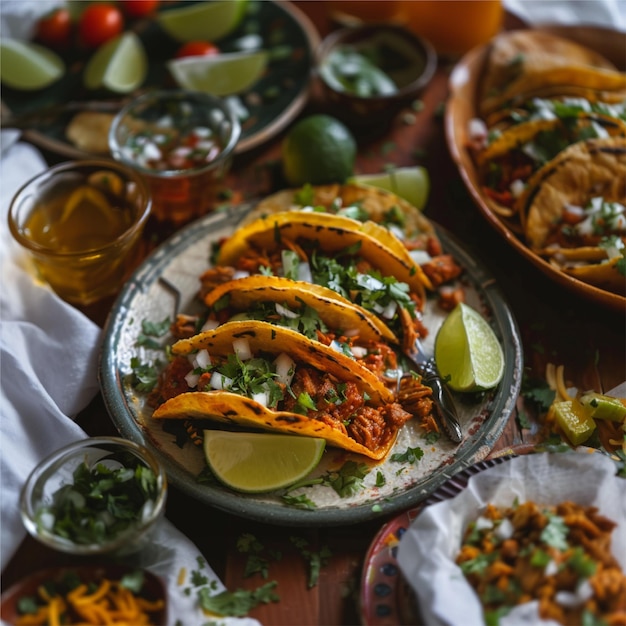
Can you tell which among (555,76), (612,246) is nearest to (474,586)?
(612,246)

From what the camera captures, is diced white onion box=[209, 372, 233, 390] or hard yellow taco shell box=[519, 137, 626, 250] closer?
diced white onion box=[209, 372, 233, 390]

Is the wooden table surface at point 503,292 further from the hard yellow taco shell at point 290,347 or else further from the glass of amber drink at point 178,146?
the hard yellow taco shell at point 290,347

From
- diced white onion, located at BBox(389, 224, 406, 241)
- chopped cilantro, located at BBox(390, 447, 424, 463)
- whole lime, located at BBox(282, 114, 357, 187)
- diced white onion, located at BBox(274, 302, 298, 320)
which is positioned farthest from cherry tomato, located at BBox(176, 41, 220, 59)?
chopped cilantro, located at BBox(390, 447, 424, 463)

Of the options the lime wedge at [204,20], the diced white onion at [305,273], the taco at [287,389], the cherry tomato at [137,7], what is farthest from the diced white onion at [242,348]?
the cherry tomato at [137,7]

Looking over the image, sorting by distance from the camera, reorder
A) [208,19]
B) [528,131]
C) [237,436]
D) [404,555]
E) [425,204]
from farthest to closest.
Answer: [208,19] < [425,204] < [528,131] < [237,436] < [404,555]

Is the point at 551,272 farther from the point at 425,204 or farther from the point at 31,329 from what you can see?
the point at 31,329

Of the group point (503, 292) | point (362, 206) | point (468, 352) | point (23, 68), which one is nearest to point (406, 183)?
point (362, 206)

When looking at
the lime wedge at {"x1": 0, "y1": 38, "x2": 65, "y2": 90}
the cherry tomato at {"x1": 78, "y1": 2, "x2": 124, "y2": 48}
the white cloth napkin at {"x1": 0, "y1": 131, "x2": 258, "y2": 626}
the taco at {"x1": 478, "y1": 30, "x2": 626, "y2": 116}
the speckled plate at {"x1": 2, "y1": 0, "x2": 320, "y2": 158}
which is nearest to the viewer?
the white cloth napkin at {"x1": 0, "y1": 131, "x2": 258, "y2": 626}

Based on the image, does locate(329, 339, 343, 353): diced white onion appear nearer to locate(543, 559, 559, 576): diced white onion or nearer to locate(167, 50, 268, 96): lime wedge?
locate(543, 559, 559, 576): diced white onion
